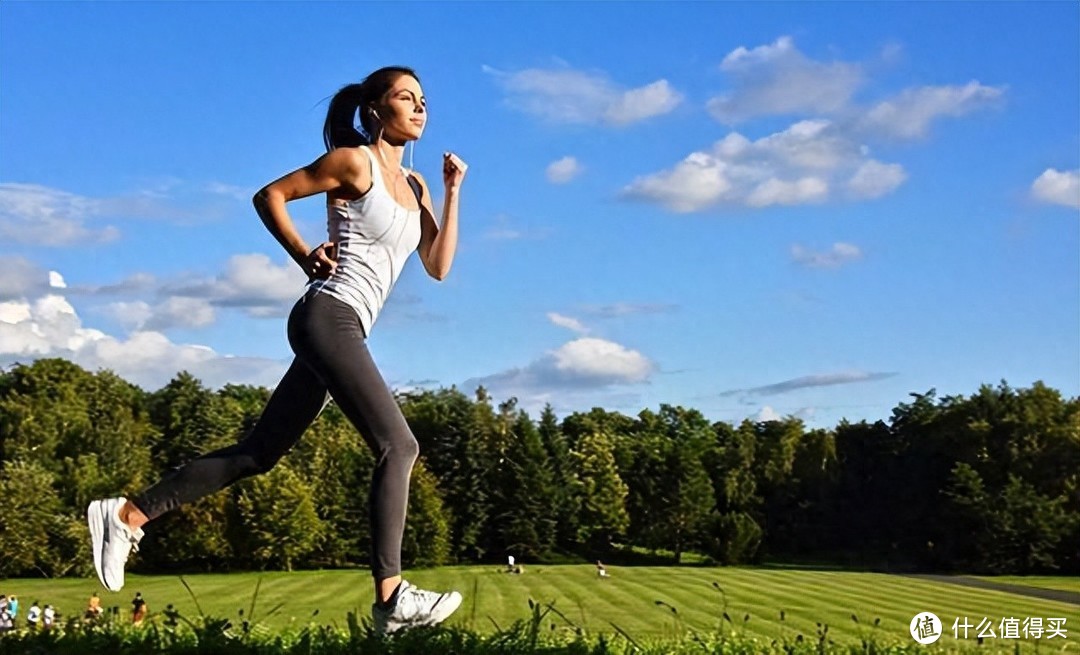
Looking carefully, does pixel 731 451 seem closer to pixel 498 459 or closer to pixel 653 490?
pixel 653 490

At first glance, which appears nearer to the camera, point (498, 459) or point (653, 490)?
point (498, 459)

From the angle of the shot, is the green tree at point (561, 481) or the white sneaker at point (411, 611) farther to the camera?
the green tree at point (561, 481)

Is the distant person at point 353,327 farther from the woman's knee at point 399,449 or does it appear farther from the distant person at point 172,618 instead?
the distant person at point 172,618

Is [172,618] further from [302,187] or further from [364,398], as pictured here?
[302,187]

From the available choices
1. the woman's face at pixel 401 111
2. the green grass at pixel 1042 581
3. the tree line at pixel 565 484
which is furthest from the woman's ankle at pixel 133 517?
the green grass at pixel 1042 581

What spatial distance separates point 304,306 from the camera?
201 inches

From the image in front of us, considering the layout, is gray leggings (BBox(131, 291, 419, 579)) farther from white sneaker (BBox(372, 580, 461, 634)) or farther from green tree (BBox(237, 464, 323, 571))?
green tree (BBox(237, 464, 323, 571))

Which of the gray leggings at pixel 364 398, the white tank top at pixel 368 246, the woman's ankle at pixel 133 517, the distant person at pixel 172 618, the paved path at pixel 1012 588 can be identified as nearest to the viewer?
the distant person at pixel 172 618

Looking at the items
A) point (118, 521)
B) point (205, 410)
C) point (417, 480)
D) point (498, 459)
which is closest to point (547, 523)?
point (498, 459)

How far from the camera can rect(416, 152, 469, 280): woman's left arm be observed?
5672 mm

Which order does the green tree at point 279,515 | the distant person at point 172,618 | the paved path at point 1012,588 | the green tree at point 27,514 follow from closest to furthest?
the distant person at point 172,618 → the green tree at point 27,514 → the paved path at point 1012,588 → the green tree at point 279,515

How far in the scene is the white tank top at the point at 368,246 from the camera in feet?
16.9

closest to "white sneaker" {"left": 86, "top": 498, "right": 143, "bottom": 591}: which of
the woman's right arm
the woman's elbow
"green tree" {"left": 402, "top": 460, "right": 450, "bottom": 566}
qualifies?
the woman's right arm

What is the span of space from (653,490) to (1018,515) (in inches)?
887
